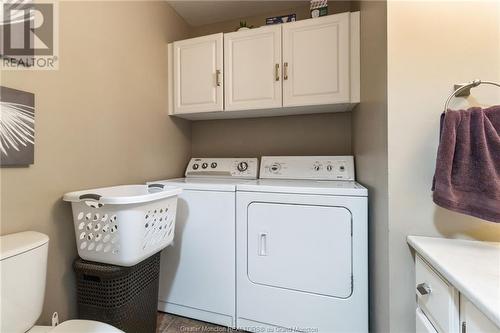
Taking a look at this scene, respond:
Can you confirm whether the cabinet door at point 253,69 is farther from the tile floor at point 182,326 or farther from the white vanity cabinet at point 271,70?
the tile floor at point 182,326

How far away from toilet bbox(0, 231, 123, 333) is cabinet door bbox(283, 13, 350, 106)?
1665 millimetres

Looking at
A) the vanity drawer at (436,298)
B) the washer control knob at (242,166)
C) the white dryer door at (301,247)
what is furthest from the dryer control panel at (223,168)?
the vanity drawer at (436,298)

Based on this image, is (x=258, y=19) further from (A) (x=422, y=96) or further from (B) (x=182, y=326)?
(B) (x=182, y=326)

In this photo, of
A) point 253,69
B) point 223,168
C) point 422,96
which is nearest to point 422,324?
point 422,96

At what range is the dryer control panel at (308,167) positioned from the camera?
183 cm

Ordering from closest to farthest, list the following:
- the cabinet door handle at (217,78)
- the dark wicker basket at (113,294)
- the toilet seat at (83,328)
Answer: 1. the toilet seat at (83,328)
2. the dark wicker basket at (113,294)
3. the cabinet door handle at (217,78)

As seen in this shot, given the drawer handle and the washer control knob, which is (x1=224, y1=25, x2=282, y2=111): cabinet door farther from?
the drawer handle

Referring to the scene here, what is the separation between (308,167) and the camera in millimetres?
1930

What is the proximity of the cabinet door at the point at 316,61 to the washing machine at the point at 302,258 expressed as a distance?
2.37 ft

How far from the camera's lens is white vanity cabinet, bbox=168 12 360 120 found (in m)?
1.66

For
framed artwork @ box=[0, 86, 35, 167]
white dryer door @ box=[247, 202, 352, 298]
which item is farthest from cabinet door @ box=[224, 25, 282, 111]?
framed artwork @ box=[0, 86, 35, 167]

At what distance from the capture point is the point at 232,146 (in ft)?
7.74

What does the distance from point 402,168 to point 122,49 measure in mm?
1830

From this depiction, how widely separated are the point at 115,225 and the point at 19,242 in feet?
1.09
